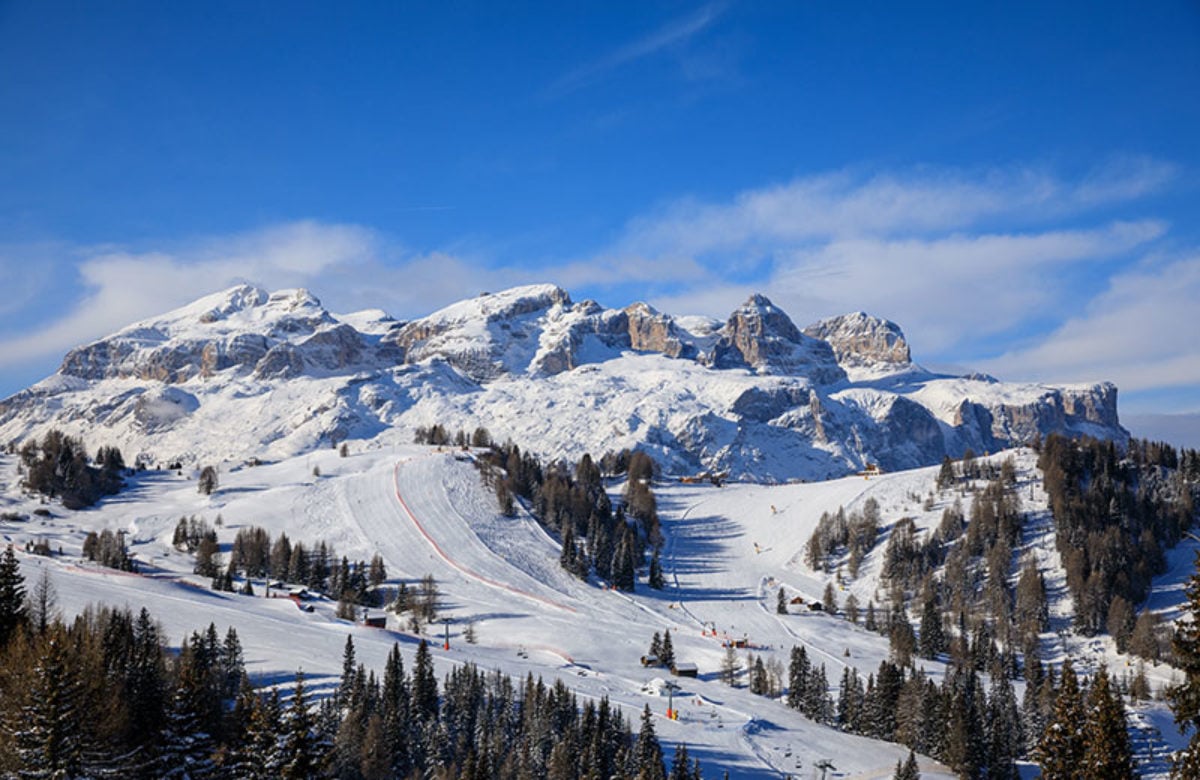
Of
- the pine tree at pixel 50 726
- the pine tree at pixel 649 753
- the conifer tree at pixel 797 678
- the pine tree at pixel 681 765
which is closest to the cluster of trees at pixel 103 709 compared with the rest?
the pine tree at pixel 50 726

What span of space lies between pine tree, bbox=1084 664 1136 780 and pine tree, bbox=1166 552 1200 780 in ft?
28.3

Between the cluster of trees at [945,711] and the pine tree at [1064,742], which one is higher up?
the pine tree at [1064,742]

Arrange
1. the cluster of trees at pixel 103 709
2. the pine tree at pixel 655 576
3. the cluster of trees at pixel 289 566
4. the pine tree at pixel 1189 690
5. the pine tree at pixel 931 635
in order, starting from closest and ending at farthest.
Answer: the pine tree at pixel 1189 690 → the cluster of trees at pixel 103 709 → the pine tree at pixel 931 635 → the cluster of trees at pixel 289 566 → the pine tree at pixel 655 576

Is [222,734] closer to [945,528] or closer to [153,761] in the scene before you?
[153,761]

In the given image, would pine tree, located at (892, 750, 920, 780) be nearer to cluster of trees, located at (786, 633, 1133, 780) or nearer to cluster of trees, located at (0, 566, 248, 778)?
cluster of trees, located at (786, 633, 1133, 780)

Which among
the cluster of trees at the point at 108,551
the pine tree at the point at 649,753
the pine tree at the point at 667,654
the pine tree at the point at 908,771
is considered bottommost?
the pine tree at the point at 908,771

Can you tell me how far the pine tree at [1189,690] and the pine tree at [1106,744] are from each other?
339 inches

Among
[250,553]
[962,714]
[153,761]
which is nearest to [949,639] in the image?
[962,714]

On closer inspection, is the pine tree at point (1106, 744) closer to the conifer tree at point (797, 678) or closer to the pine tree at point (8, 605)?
the pine tree at point (8, 605)

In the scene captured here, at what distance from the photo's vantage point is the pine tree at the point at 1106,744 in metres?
41.1

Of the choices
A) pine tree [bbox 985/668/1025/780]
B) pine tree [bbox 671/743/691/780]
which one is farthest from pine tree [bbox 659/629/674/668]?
pine tree [bbox 985/668/1025/780]

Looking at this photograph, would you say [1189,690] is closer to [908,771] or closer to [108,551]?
[908,771]

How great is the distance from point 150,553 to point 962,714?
13648cm

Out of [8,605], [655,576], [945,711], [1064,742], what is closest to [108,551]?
[8,605]
